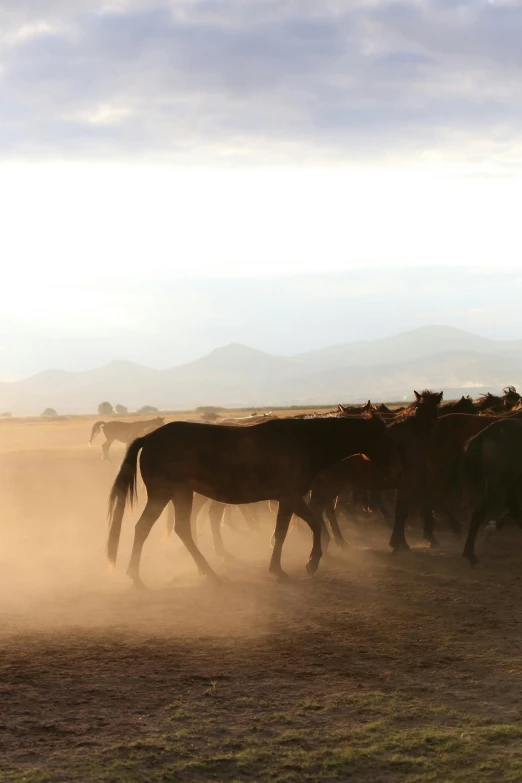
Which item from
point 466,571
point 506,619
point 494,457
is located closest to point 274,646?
point 506,619

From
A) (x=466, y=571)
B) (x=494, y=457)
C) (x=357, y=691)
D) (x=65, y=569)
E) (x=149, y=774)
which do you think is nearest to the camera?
(x=149, y=774)

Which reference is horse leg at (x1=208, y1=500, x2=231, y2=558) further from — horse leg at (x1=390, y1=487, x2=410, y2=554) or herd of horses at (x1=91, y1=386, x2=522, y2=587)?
horse leg at (x1=390, y1=487, x2=410, y2=554)

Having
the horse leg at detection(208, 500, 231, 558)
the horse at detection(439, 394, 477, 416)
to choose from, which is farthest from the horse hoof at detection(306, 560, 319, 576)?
the horse at detection(439, 394, 477, 416)

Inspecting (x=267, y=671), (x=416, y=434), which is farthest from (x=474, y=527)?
(x=267, y=671)

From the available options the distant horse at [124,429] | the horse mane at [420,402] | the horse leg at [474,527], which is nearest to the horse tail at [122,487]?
the horse mane at [420,402]

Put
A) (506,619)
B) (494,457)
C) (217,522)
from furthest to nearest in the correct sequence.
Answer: (217,522)
(494,457)
(506,619)

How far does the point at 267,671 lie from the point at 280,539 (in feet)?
13.9

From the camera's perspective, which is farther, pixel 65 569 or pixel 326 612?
A: pixel 65 569

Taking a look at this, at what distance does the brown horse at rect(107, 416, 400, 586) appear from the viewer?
11.1m

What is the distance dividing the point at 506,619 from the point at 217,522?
6.10 meters

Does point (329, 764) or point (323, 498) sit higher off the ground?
point (323, 498)

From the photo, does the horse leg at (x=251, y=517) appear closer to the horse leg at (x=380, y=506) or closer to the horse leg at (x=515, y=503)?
the horse leg at (x=380, y=506)

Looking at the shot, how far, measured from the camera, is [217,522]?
13938mm

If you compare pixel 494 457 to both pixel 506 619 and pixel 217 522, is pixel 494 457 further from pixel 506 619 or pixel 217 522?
pixel 217 522
